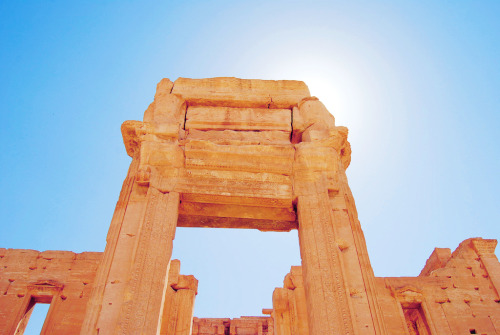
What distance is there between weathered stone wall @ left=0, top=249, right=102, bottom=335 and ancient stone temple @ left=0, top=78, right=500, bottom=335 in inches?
1.0

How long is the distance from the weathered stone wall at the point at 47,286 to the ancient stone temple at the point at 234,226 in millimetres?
26

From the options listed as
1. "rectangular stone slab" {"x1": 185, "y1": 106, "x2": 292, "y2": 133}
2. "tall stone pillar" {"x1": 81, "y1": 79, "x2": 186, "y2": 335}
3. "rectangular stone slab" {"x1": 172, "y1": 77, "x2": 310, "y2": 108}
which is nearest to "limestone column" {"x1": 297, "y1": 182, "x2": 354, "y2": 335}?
"rectangular stone slab" {"x1": 185, "y1": 106, "x2": 292, "y2": 133}

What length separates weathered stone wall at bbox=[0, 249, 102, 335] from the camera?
27.3 ft

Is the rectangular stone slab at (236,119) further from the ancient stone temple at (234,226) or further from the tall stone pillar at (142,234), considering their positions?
the tall stone pillar at (142,234)

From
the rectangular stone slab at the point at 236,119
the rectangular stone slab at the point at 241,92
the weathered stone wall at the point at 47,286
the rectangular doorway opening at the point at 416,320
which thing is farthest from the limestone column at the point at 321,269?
the rectangular doorway opening at the point at 416,320

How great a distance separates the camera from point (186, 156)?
22.8 feet

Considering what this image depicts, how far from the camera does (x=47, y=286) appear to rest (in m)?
8.84

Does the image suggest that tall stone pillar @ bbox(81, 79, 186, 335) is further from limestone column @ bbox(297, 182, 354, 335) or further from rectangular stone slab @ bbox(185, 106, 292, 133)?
limestone column @ bbox(297, 182, 354, 335)

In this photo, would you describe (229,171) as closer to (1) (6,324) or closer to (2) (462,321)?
(1) (6,324)

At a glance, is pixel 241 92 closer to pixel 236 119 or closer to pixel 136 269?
pixel 236 119

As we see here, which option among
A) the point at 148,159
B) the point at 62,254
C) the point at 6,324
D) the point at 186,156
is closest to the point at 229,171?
the point at 186,156

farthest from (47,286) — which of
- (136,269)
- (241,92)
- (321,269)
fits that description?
(321,269)

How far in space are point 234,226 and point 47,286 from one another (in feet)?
15.4

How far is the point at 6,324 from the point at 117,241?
482cm
